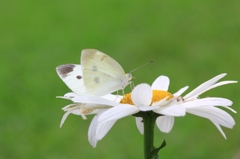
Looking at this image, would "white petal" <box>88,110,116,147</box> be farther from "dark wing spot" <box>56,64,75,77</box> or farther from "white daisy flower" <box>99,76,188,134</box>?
"dark wing spot" <box>56,64,75,77</box>

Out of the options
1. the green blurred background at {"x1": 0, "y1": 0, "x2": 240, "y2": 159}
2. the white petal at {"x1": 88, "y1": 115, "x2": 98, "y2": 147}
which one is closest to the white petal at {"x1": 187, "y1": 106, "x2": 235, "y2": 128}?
the white petal at {"x1": 88, "y1": 115, "x2": 98, "y2": 147}

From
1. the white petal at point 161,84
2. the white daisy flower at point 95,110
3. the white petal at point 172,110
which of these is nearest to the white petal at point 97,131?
the white daisy flower at point 95,110

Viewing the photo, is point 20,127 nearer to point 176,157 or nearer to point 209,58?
point 176,157

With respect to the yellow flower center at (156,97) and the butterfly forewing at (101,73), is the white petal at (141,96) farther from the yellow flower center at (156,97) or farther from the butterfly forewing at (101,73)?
the butterfly forewing at (101,73)

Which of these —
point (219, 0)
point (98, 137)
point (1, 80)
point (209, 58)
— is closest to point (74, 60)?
point (1, 80)

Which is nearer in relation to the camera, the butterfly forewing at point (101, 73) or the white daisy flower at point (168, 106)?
the white daisy flower at point (168, 106)

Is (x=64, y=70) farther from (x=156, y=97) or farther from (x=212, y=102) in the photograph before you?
(x=212, y=102)
